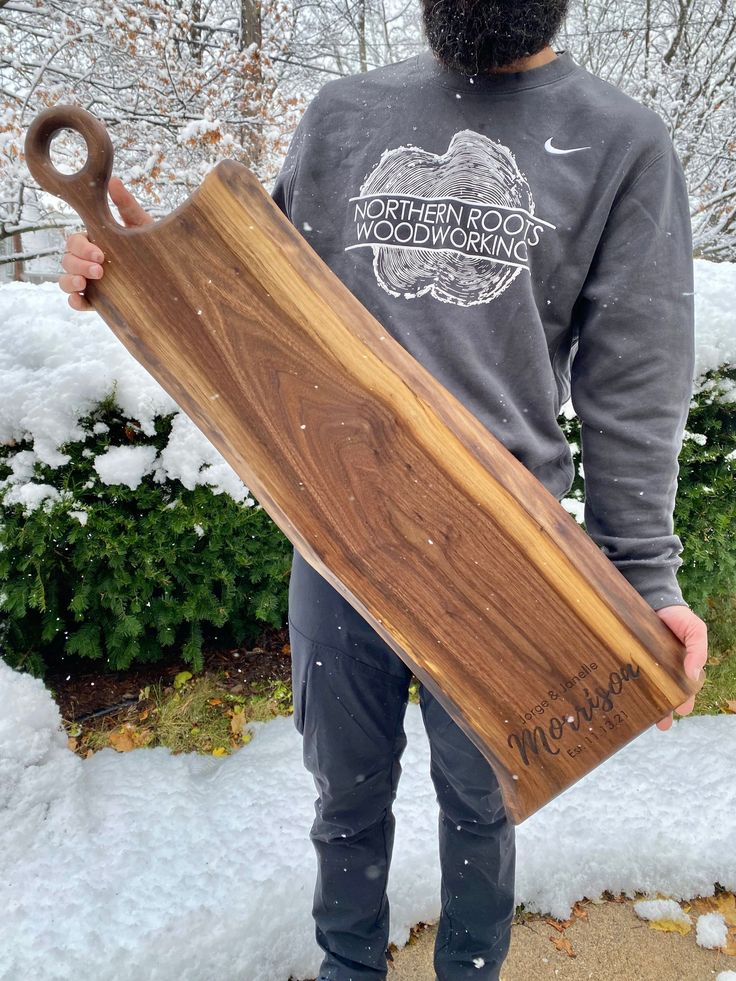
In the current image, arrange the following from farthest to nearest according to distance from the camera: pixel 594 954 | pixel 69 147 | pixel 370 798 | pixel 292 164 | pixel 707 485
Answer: pixel 69 147 < pixel 707 485 < pixel 594 954 < pixel 370 798 < pixel 292 164

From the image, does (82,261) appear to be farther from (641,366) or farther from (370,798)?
(370,798)

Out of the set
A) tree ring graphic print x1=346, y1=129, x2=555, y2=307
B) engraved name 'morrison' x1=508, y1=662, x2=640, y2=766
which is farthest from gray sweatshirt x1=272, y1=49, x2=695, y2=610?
engraved name 'morrison' x1=508, y1=662, x2=640, y2=766

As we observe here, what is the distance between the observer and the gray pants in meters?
1.30

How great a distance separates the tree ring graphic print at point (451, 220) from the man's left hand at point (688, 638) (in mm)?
612

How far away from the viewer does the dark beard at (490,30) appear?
41.9 inches

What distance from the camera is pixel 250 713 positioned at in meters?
2.61

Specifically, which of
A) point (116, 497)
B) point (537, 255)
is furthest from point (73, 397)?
point (537, 255)

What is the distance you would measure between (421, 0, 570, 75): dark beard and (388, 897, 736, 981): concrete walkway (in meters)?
2.04

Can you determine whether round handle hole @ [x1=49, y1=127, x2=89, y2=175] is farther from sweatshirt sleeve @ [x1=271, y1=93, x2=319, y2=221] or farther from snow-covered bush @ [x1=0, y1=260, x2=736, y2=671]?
sweatshirt sleeve @ [x1=271, y1=93, x2=319, y2=221]

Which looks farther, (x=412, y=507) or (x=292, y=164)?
(x=292, y=164)

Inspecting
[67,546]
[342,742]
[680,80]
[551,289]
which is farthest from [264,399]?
[680,80]

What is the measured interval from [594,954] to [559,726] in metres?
1.16

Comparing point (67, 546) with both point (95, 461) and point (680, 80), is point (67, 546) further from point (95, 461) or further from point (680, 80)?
point (680, 80)

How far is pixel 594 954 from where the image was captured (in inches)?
71.2
